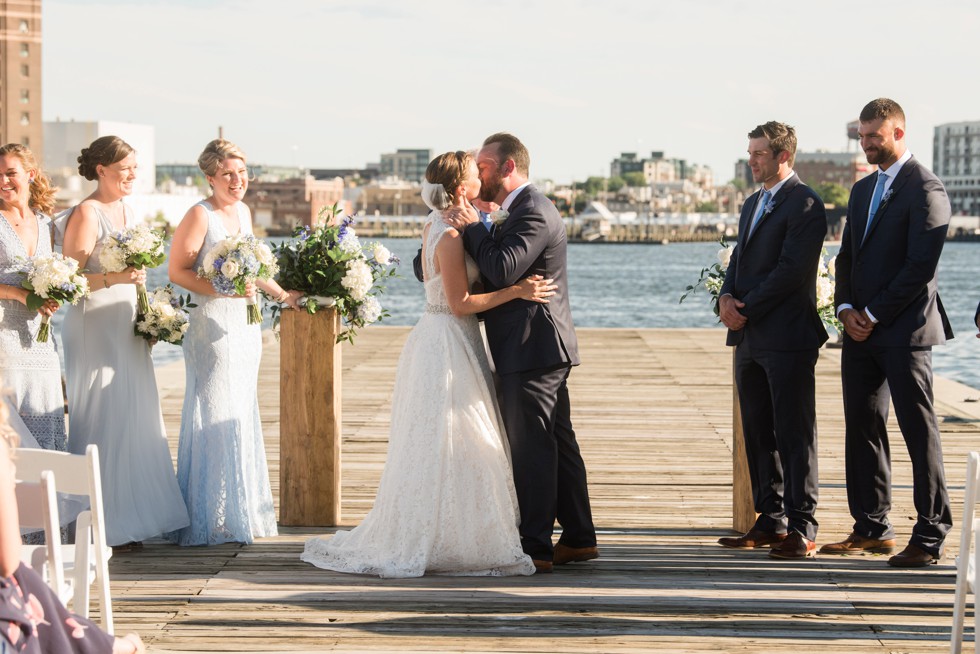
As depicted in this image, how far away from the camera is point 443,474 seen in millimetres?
5312

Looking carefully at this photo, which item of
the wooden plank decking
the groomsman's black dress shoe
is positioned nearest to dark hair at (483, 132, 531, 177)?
the wooden plank decking

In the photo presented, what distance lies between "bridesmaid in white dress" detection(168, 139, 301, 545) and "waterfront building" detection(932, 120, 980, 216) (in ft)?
567

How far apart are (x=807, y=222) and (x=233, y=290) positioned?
2.48 m

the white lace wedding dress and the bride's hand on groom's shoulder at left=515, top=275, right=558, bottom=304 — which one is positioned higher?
the bride's hand on groom's shoulder at left=515, top=275, right=558, bottom=304

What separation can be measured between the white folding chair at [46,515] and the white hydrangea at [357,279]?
103 inches

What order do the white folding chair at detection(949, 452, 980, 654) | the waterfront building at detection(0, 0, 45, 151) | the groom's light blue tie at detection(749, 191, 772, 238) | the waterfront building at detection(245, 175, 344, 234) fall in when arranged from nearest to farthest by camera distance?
the white folding chair at detection(949, 452, 980, 654) < the groom's light blue tie at detection(749, 191, 772, 238) < the waterfront building at detection(0, 0, 45, 151) < the waterfront building at detection(245, 175, 344, 234)

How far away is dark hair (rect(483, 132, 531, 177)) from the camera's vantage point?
17.5 ft

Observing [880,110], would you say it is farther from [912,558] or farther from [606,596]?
[606,596]

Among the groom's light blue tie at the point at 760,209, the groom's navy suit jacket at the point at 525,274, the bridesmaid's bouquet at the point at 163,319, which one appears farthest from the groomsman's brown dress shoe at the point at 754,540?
the bridesmaid's bouquet at the point at 163,319

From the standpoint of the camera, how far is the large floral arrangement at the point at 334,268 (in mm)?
6098

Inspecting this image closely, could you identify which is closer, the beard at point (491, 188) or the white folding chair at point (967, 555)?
the white folding chair at point (967, 555)

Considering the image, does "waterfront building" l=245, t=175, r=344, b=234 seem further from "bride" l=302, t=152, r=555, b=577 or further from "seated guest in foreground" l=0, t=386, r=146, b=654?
"seated guest in foreground" l=0, t=386, r=146, b=654

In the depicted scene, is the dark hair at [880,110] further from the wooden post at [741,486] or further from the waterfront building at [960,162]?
the waterfront building at [960,162]

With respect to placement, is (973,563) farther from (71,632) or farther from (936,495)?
(71,632)
